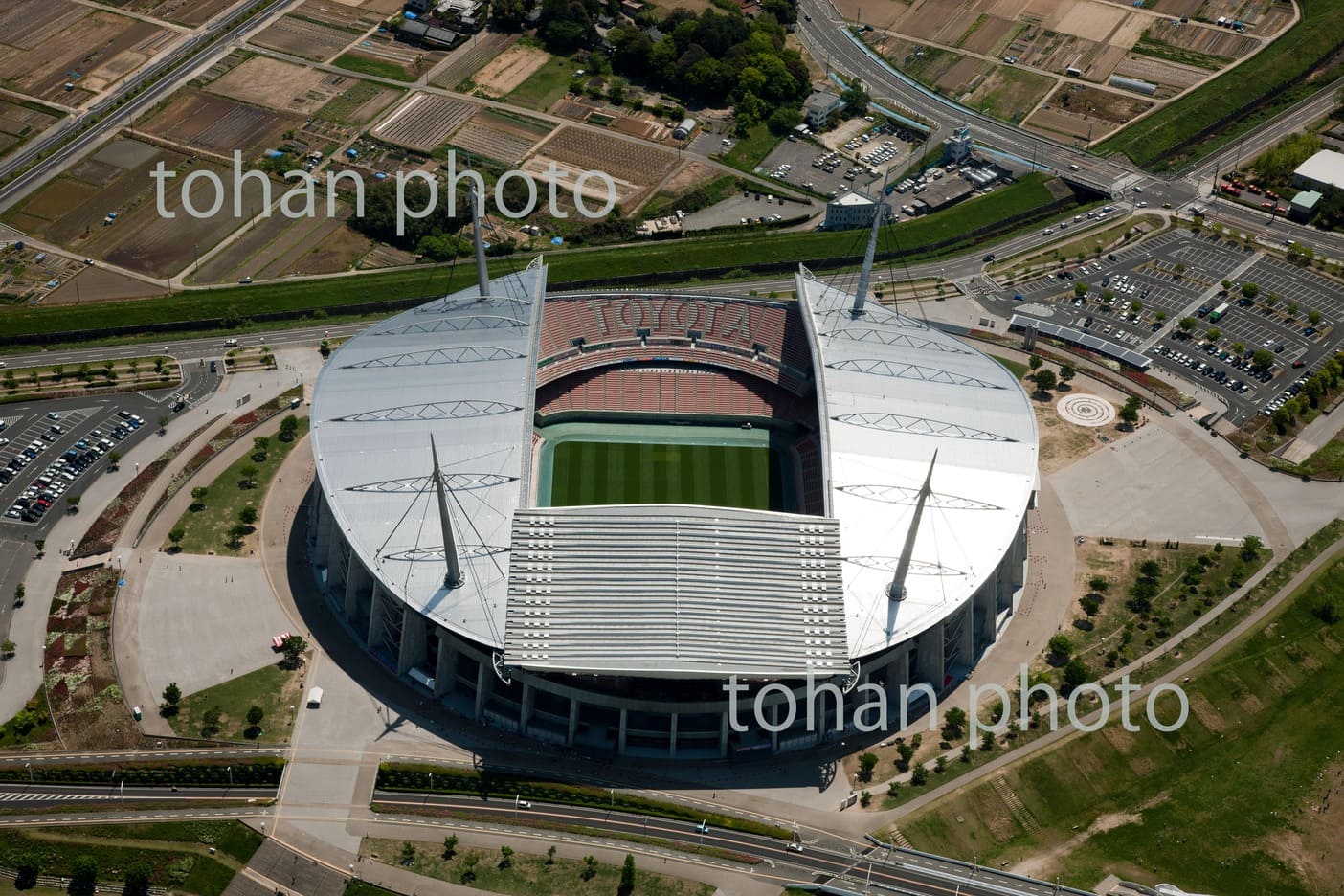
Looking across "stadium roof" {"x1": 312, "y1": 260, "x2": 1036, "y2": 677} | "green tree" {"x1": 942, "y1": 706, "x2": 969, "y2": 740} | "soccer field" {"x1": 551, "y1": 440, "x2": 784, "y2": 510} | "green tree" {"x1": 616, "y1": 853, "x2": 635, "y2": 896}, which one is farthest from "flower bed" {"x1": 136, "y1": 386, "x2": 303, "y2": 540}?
"green tree" {"x1": 942, "y1": 706, "x2": 969, "y2": 740}

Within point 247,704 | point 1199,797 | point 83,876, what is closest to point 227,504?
point 247,704

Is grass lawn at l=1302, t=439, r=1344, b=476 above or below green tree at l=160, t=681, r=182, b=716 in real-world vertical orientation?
above

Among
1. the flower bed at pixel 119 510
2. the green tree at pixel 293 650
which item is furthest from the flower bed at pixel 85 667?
the green tree at pixel 293 650

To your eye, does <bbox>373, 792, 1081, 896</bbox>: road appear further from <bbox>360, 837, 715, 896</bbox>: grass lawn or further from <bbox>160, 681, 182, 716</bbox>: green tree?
<bbox>160, 681, 182, 716</bbox>: green tree

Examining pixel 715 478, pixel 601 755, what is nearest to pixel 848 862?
pixel 601 755

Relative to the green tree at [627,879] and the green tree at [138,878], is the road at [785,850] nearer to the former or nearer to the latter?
the green tree at [627,879]

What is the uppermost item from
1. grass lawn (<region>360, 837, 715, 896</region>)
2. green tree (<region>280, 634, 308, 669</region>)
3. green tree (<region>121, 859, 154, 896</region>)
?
green tree (<region>280, 634, 308, 669</region>)

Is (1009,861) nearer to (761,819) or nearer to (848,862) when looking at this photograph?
(848,862)

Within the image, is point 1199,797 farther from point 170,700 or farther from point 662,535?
point 170,700
